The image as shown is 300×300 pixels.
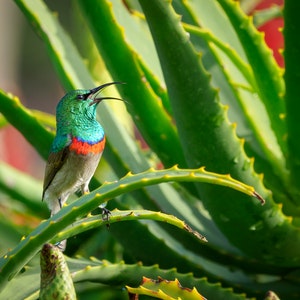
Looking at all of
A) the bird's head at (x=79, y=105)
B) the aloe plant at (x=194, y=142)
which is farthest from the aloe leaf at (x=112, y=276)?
the bird's head at (x=79, y=105)

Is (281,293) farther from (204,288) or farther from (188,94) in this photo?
(188,94)

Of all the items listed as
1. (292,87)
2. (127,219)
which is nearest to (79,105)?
(292,87)

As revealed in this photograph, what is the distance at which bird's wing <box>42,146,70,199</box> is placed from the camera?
184 cm

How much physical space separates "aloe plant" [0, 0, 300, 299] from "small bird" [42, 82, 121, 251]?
0.15ft

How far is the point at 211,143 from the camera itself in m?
1.67

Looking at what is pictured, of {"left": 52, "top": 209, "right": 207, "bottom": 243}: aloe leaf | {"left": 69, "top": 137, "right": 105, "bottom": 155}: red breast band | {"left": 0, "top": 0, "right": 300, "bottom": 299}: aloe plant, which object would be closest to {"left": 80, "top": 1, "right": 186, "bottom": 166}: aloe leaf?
{"left": 0, "top": 0, "right": 300, "bottom": 299}: aloe plant

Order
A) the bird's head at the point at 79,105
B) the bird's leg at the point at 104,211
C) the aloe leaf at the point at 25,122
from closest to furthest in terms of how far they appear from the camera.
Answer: the bird's leg at the point at 104,211
the aloe leaf at the point at 25,122
the bird's head at the point at 79,105

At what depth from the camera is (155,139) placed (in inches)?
74.2

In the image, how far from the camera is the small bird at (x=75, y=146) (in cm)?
183

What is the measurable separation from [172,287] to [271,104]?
729mm

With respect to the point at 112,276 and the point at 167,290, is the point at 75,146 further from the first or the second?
the point at 167,290

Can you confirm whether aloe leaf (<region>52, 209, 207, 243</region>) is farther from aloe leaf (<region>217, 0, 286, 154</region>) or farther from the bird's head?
aloe leaf (<region>217, 0, 286, 154</region>)

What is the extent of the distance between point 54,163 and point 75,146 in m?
0.06

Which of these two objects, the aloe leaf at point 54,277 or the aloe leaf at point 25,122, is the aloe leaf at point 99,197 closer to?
the aloe leaf at point 54,277
